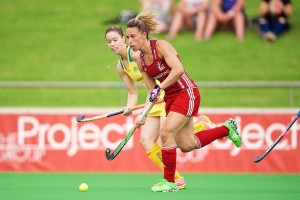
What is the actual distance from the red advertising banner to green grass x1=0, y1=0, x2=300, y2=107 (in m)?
1.90

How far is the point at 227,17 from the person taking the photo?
15508mm

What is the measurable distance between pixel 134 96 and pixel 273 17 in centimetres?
662

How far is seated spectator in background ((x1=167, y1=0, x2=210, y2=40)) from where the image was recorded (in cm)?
1542

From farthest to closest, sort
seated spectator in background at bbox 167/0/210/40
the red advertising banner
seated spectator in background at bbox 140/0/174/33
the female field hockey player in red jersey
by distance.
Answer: seated spectator in background at bbox 140/0/174/33, seated spectator in background at bbox 167/0/210/40, the red advertising banner, the female field hockey player in red jersey

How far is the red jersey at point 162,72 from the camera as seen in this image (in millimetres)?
8281

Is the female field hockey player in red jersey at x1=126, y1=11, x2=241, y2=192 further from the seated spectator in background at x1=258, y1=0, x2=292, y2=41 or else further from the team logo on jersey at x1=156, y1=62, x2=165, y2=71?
the seated spectator in background at x1=258, y1=0, x2=292, y2=41

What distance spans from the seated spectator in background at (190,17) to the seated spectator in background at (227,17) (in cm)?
13

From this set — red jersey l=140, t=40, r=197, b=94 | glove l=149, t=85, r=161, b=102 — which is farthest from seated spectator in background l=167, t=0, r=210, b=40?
glove l=149, t=85, r=161, b=102

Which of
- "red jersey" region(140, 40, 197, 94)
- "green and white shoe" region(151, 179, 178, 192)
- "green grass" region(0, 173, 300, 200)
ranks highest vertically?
"red jersey" region(140, 40, 197, 94)

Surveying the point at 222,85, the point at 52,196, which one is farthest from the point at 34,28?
the point at 52,196

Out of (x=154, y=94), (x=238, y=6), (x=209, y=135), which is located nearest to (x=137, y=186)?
(x=209, y=135)

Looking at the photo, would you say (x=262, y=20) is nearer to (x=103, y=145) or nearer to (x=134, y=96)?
(x=103, y=145)

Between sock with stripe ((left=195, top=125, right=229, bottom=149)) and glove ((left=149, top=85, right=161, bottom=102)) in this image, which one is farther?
sock with stripe ((left=195, top=125, right=229, bottom=149))

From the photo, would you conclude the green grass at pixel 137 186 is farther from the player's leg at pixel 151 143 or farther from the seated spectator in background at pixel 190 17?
the seated spectator in background at pixel 190 17
